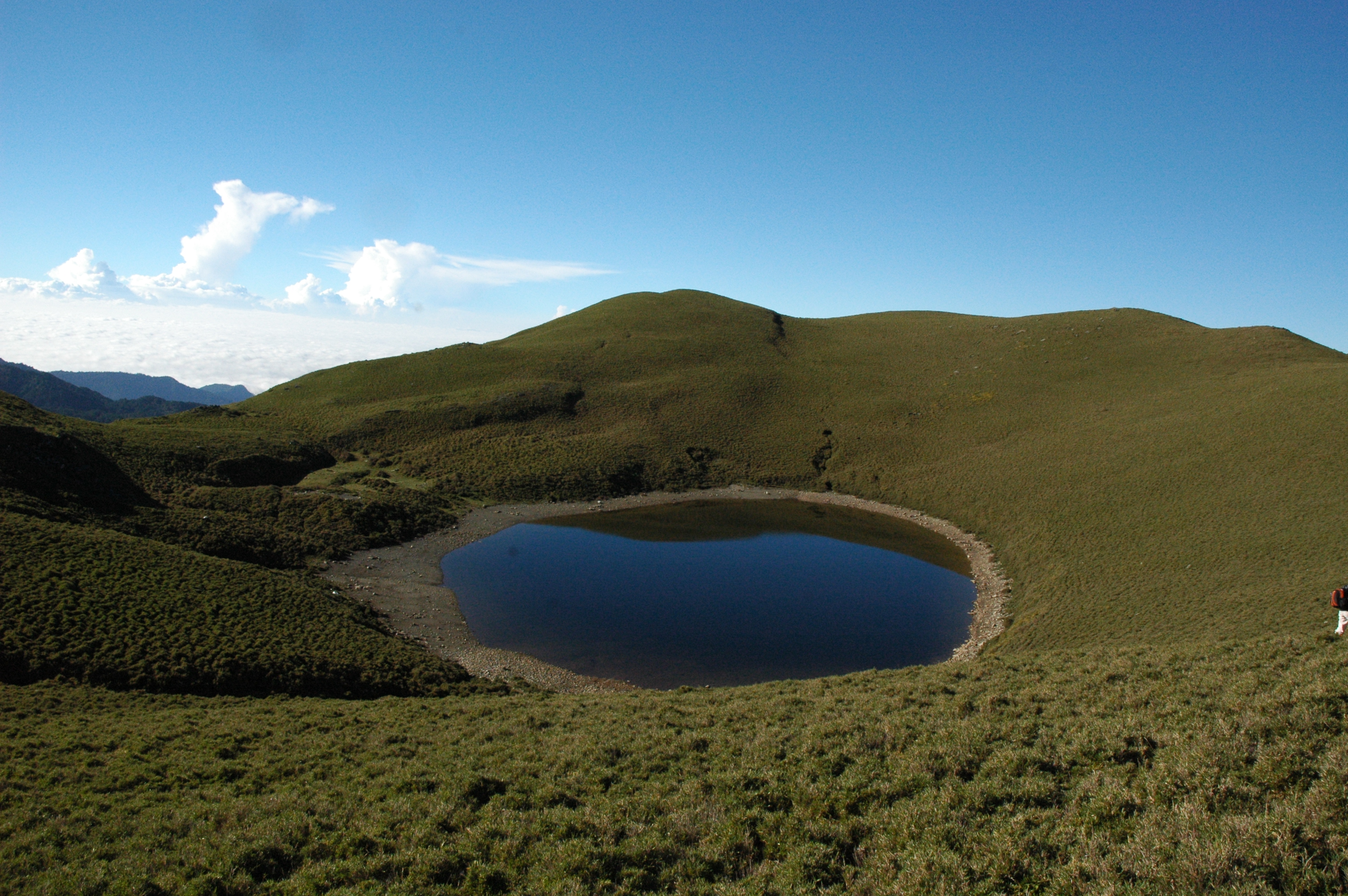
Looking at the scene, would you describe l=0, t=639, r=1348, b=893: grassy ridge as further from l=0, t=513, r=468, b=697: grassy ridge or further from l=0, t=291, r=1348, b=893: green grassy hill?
l=0, t=513, r=468, b=697: grassy ridge

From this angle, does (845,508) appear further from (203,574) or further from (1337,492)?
(203,574)

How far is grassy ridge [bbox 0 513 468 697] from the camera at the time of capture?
18984mm

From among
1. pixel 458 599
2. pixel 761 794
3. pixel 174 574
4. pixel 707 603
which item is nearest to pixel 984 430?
pixel 707 603

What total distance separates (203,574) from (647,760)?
23.6 m

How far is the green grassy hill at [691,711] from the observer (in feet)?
26.1

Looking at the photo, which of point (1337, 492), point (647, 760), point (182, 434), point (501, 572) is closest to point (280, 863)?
point (647, 760)

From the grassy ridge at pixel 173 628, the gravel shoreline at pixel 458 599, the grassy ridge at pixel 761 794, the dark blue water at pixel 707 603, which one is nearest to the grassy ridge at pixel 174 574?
the grassy ridge at pixel 173 628

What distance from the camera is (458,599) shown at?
107 feet

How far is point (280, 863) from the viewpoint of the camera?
9164 mm

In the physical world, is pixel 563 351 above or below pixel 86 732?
above

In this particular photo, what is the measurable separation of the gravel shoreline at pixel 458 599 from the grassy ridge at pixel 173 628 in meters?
1.70

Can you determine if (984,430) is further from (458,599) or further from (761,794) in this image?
(761,794)

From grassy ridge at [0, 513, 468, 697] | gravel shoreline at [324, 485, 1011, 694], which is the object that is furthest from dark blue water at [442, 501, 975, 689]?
grassy ridge at [0, 513, 468, 697]

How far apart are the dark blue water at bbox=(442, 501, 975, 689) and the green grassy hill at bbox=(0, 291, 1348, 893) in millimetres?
4338
